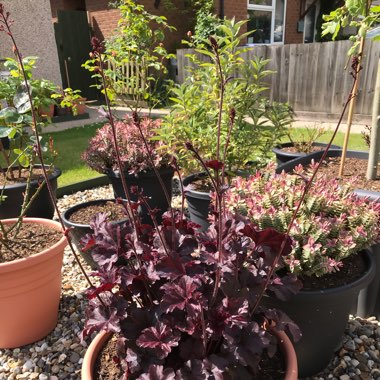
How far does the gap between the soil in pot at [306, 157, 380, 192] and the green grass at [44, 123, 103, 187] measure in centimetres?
291

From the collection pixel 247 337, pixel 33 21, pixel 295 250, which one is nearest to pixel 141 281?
pixel 247 337

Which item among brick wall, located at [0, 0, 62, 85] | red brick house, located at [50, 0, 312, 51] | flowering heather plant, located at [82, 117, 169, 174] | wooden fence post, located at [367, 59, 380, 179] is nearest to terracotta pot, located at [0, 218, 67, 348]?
flowering heather plant, located at [82, 117, 169, 174]

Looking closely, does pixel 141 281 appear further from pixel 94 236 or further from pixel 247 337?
pixel 247 337

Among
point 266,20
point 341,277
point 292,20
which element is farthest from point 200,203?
point 292,20

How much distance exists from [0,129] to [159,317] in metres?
1.88

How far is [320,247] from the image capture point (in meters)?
1.67

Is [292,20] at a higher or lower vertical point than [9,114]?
higher

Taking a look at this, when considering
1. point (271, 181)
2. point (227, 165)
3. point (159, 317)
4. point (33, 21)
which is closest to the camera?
point (159, 317)

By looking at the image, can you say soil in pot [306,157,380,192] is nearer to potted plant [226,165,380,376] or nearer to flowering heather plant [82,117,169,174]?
potted plant [226,165,380,376]

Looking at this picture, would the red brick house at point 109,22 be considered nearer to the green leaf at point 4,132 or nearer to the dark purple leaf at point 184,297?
the green leaf at point 4,132

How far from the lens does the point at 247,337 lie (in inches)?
45.8

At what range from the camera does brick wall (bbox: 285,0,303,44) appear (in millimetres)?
12453

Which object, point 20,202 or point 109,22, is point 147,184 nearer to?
point 20,202

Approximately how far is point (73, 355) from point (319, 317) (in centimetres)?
132
